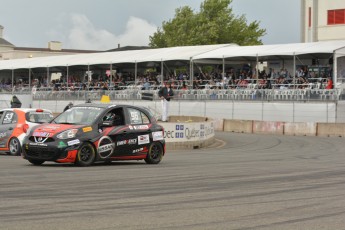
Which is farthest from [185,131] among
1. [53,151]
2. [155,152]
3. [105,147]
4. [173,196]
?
[173,196]

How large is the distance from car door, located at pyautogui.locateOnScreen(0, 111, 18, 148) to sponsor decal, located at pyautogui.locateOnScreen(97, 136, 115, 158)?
5122 mm

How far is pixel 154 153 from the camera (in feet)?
55.9

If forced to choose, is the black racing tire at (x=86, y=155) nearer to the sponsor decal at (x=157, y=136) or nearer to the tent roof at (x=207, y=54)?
the sponsor decal at (x=157, y=136)

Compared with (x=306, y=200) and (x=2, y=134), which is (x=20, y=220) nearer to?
(x=306, y=200)

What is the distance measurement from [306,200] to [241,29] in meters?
70.7

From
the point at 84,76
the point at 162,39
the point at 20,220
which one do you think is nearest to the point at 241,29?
the point at 162,39

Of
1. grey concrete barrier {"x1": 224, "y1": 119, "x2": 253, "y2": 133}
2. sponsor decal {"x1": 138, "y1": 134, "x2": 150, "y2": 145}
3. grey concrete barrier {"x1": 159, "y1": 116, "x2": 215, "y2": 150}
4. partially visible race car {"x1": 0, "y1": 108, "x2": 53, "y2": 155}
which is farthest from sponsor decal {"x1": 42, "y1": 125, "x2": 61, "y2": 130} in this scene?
grey concrete barrier {"x1": 224, "y1": 119, "x2": 253, "y2": 133}

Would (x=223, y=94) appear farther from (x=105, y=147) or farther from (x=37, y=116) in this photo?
(x=105, y=147)

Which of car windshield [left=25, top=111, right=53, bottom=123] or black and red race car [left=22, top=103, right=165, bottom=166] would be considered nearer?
black and red race car [left=22, top=103, right=165, bottom=166]

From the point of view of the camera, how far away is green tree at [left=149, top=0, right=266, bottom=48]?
7644 centimetres

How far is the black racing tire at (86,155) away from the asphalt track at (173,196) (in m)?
0.40

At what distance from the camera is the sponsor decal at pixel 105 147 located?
50.5 feet

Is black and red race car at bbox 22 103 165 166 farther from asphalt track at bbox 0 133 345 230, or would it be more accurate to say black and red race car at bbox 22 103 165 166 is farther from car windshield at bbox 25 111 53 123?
car windshield at bbox 25 111 53 123

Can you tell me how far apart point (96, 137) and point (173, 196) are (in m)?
5.13
